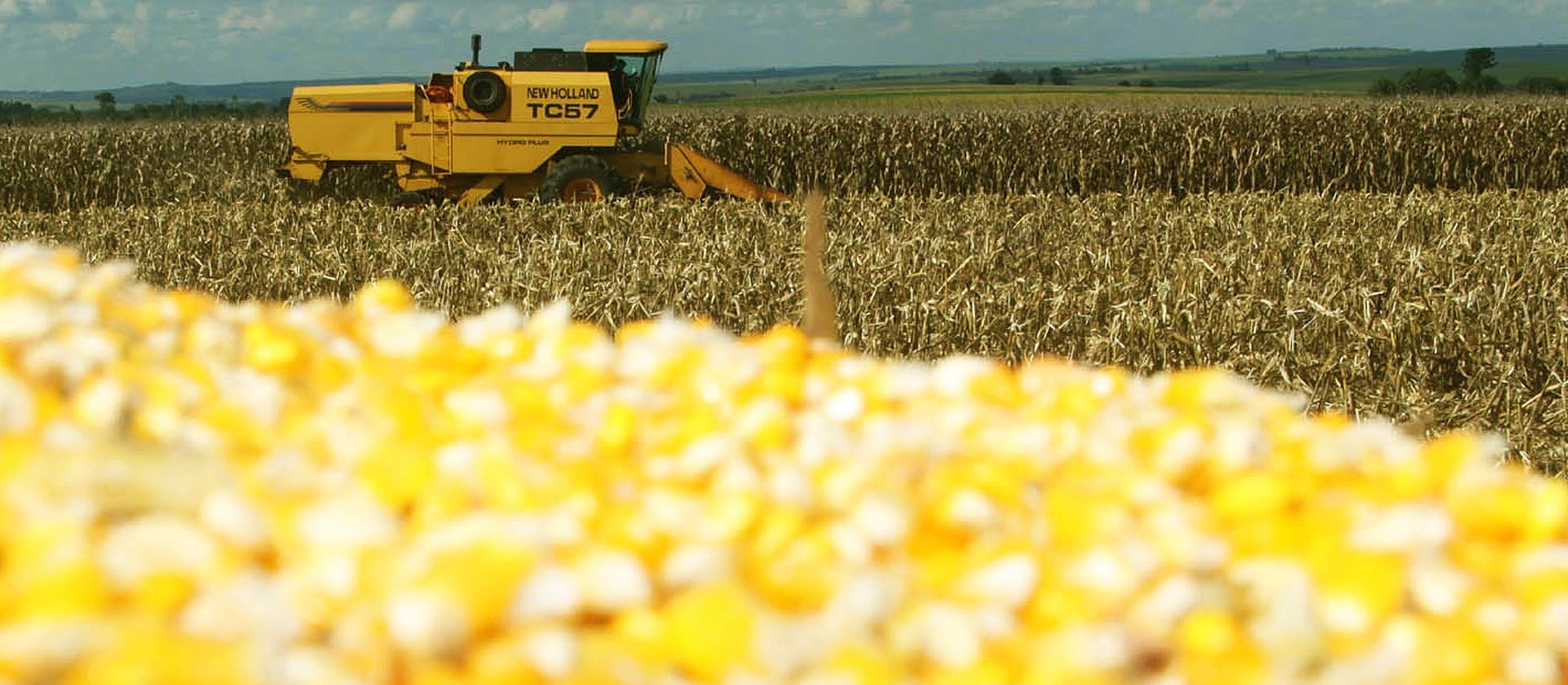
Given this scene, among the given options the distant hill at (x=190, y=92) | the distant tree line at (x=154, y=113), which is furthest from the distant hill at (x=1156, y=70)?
the distant tree line at (x=154, y=113)

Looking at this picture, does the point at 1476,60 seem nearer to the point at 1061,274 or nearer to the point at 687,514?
the point at 1061,274

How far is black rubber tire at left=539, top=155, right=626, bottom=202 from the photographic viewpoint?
12383 millimetres

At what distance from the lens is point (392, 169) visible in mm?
13781

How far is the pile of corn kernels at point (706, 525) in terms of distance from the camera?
0.97m

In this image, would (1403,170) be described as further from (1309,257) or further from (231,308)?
(231,308)

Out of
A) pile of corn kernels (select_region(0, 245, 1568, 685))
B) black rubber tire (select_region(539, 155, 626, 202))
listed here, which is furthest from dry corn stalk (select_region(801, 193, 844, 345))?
black rubber tire (select_region(539, 155, 626, 202))

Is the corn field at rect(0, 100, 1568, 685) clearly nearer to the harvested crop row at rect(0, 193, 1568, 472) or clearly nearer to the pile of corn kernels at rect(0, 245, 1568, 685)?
the pile of corn kernels at rect(0, 245, 1568, 685)

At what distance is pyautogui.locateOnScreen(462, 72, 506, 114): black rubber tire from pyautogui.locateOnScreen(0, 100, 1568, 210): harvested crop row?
575 centimetres

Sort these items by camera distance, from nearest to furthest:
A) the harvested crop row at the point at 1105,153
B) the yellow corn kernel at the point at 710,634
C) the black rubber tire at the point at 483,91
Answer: the yellow corn kernel at the point at 710,634 < the black rubber tire at the point at 483,91 < the harvested crop row at the point at 1105,153

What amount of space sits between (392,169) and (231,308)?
1243 cm

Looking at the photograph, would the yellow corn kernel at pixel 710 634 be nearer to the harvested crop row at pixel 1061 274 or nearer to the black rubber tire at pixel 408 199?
the harvested crop row at pixel 1061 274

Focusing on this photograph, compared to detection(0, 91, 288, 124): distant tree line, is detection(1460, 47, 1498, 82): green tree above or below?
above

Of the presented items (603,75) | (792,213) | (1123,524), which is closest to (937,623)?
(1123,524)

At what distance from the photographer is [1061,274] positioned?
6.86m
